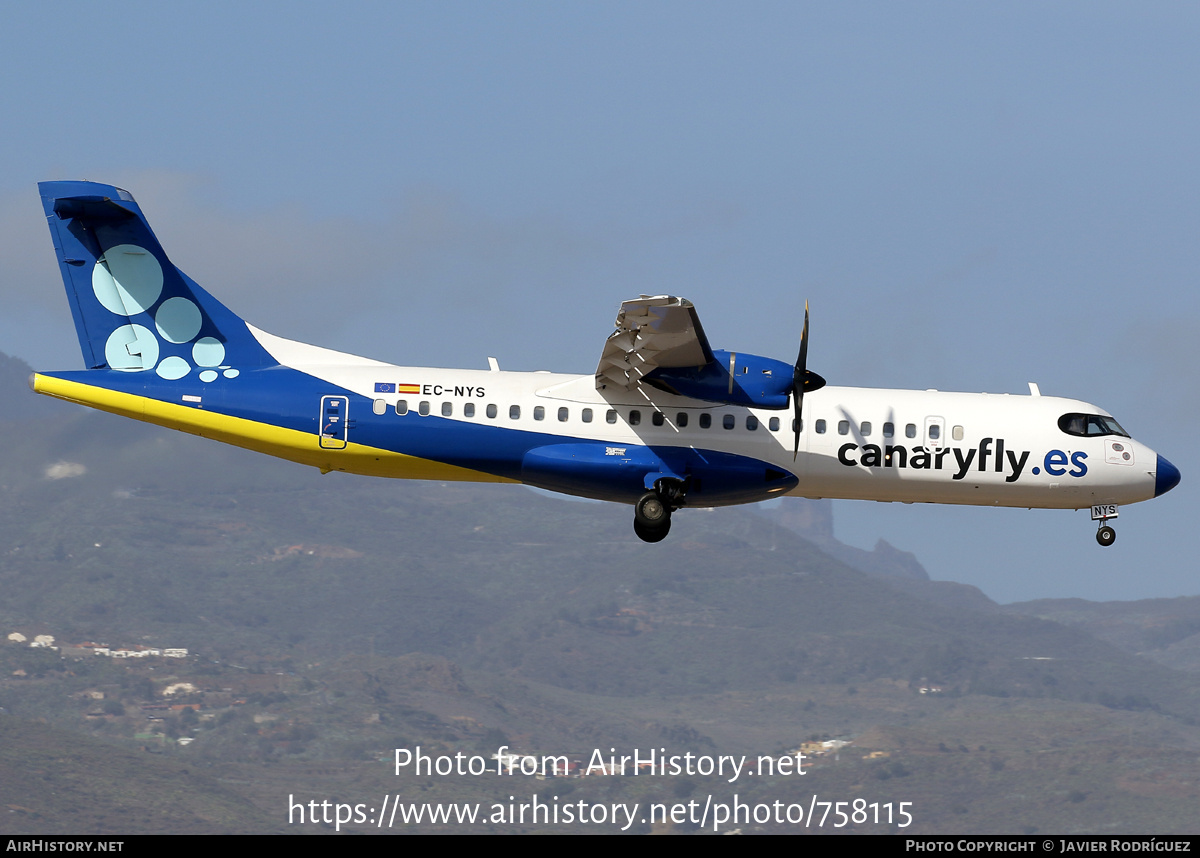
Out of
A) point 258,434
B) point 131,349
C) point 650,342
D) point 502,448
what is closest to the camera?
point 650,342

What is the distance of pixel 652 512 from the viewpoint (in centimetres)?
3578

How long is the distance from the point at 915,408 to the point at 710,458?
5261 mm

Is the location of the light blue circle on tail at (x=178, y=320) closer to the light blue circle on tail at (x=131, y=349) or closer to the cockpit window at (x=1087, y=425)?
the light blue circle on tail at (x=131, y=349)

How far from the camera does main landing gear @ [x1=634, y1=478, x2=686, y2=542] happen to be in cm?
3562

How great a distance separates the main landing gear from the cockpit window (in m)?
9.79

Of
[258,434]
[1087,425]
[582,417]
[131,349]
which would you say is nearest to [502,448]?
[582,417]

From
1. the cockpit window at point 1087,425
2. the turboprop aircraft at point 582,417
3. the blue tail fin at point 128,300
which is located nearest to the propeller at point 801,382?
the turboprop aircraft at point 582,417

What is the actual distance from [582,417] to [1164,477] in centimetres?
1458

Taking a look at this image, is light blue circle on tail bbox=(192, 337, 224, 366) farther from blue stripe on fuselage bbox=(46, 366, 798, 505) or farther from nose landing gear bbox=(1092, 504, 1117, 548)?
nose landing gear bbox=(1092, 504, 1117, 548)

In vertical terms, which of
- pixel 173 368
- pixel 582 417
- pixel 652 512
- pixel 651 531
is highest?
pixel 173 368

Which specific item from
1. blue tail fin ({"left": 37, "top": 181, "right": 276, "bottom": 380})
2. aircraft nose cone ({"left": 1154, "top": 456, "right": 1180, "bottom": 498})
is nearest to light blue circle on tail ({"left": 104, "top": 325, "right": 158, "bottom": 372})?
blue tail fin ({"left": 37, "top": 181, "right": 276, "bottom": 380})

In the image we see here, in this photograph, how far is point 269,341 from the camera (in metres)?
38.3

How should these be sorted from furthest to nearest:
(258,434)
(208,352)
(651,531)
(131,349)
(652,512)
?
(208,352) < (131,349) < (258,434) < (652,512) < (651,531)

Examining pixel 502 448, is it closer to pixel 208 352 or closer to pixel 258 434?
pixel 258 434
